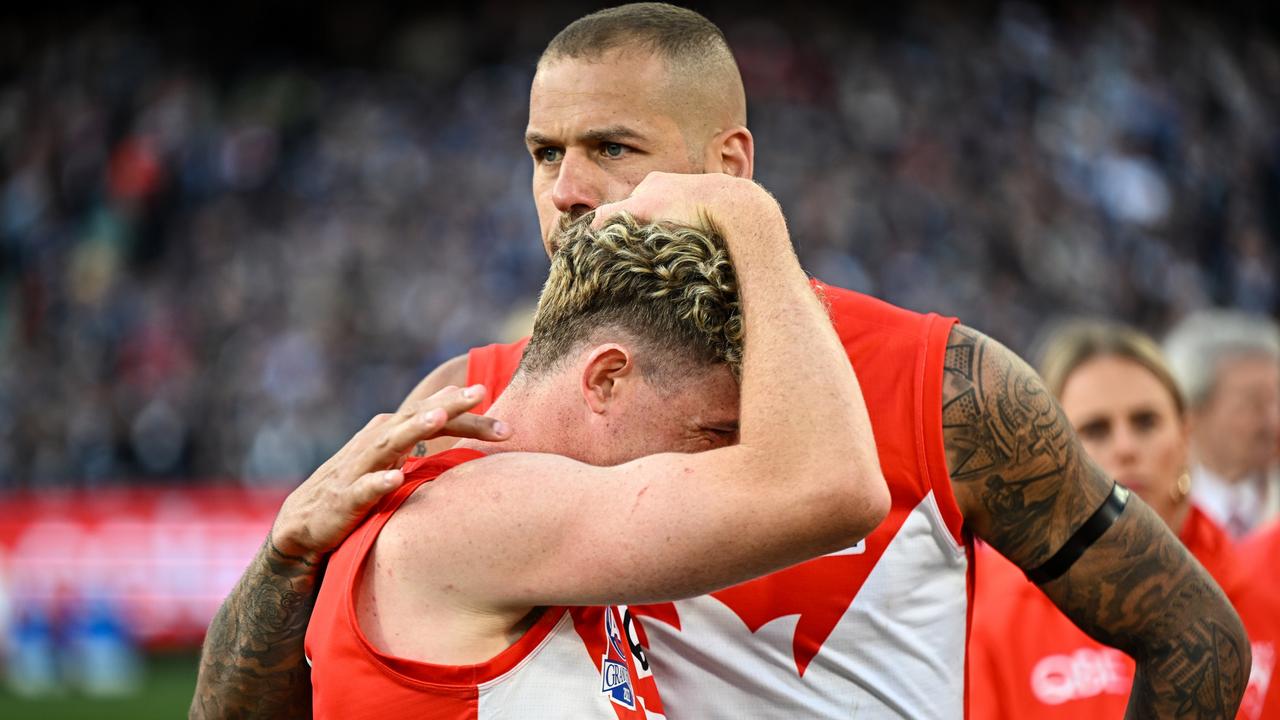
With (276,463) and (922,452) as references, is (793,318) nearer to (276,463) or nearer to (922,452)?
(922,452)

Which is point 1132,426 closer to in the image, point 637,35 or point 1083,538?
point 1083,538

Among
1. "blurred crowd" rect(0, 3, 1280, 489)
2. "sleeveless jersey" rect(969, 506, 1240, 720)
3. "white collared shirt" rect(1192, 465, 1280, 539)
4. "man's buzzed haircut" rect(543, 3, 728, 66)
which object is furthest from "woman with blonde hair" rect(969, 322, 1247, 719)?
"blurred crowd" rect(0, 3, 1280, 489)

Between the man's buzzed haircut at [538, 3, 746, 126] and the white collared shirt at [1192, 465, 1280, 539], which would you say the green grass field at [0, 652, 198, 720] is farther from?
the man's buzzed haircut at [538, 3, 746, 126]

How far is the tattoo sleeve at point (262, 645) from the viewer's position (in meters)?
2.75

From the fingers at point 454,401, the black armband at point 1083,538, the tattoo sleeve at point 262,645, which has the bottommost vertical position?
the tattoo sleeve at point 262,645

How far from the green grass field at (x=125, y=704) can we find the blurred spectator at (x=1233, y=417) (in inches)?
283

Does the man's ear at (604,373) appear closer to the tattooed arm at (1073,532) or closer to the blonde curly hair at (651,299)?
the blonde curly hair at (651,299)

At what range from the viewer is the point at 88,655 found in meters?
12.6

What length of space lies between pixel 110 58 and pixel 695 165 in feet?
68.9

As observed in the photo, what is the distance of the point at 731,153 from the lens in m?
3.45

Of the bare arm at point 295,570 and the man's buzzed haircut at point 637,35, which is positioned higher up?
the man's buzzed haircut at point 637,35

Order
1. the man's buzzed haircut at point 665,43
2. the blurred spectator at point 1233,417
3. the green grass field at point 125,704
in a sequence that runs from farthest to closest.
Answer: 1. the green grass field at point 125,704
2. the blurred spectator at point 1233,417
3. the man's buzzed haircut at point 665,43

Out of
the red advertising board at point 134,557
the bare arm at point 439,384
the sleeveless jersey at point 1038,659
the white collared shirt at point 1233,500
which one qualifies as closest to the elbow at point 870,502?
the bare arm at point 439,384

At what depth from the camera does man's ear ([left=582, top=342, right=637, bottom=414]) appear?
2.44 metres
